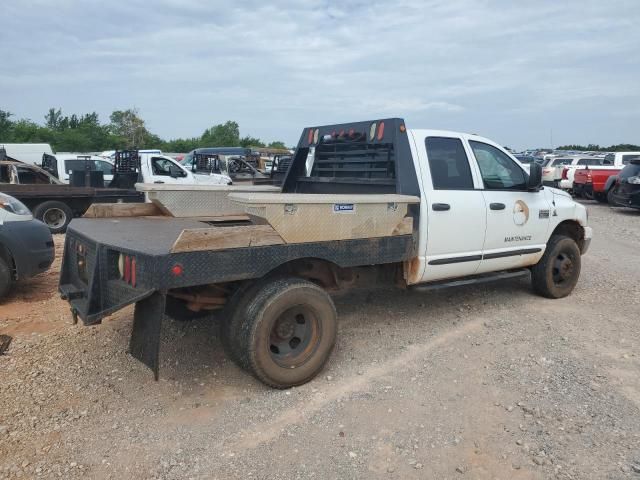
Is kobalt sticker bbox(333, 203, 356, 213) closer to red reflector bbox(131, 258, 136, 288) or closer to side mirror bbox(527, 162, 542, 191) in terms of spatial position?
red reflector bbox(131, 258, 136, 288)

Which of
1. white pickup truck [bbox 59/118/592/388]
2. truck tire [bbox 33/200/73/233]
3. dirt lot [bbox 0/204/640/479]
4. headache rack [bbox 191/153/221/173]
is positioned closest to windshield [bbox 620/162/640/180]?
white pickup truck [bbox 59/118/592/388]

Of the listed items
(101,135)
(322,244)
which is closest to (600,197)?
(322,244)

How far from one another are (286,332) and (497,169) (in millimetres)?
2940

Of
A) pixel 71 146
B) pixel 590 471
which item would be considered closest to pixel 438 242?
pixel 590 471

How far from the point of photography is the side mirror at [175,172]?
1505 cm

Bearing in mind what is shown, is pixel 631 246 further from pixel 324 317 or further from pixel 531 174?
pixel 324 317

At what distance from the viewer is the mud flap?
3.46m

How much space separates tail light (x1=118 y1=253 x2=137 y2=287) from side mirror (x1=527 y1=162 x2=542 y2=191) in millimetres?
3888

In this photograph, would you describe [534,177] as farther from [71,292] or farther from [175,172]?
[175,172]

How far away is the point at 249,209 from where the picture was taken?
3801mm

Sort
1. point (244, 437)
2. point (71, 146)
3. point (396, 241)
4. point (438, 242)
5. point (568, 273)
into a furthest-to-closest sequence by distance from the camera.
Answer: point (71, 146) < point (568, 273) < point (438, 242) < point (396, 241) < point (244, 437)

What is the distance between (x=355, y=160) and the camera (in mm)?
5578

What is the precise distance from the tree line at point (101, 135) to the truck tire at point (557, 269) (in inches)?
1437

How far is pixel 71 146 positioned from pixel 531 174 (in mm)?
45652
